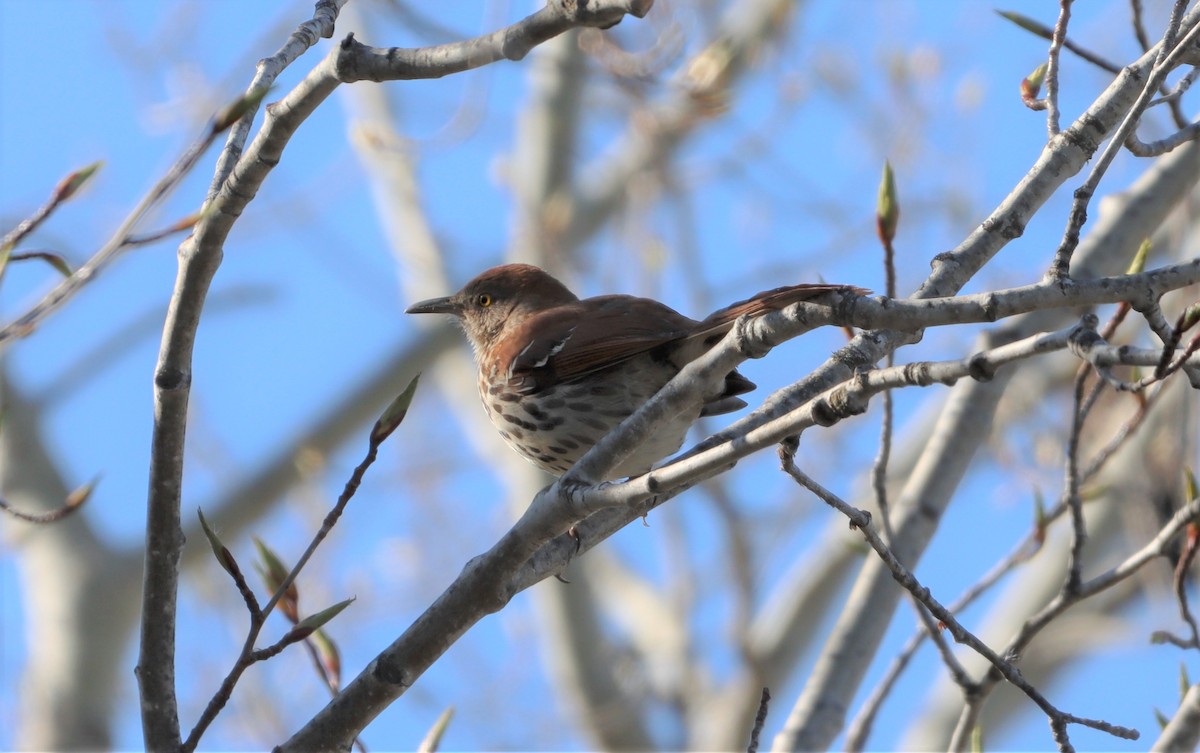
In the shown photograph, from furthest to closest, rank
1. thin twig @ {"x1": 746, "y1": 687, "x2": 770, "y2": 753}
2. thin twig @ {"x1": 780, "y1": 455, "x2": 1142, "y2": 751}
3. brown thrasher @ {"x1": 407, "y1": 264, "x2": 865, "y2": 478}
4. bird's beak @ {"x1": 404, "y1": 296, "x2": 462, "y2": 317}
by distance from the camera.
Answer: bird's beak @ {"x1": 404, "y1": 296, "x2": 462, "y2": 317} → brown thrasher @ {"x1": 407, "y1": 264, "x2": 865, "y2": 478} → thin twig @ {"x1": 746, "y1": 687, "x2": 770, "y2": 753} → thin twig @ {"x1": 780, "y1": 455, "x2": 1142, "y2": 751}

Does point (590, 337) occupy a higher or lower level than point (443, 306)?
lower

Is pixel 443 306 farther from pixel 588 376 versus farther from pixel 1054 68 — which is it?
pixel 1054 68

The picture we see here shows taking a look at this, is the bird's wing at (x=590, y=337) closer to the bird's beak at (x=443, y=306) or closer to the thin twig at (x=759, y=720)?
the bird's beak at (x=443, y=306)

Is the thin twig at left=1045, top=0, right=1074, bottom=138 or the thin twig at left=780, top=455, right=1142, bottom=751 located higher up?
the thin twig at left=1045, top=0, right=1074, bottom=138

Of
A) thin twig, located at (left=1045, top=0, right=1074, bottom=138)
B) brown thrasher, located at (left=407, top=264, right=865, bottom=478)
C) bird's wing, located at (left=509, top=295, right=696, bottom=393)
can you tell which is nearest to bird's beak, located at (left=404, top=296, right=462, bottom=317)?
brown thrasher, located at (left=407, top=264, right=865, bottom=478)

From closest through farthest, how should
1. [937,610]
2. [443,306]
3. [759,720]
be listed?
1. [937,610]
2. [759,720]
3. [443,306]

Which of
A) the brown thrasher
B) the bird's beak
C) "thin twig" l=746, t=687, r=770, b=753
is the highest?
the bird's beak

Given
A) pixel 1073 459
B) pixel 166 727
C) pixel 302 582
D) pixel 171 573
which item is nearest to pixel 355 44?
pixel 171 573

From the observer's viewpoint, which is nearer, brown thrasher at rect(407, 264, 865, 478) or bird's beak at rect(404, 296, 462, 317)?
brown thrasher at rect(407, 264, 865, 478)

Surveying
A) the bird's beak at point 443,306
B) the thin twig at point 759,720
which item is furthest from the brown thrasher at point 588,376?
the thin twig at point 759,720

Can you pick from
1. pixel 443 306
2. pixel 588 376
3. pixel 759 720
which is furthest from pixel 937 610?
pixel 443 306

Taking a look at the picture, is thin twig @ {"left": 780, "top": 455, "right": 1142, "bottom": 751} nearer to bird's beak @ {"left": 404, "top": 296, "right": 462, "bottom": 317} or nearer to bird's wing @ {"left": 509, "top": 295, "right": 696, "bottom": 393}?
bird's wing @ {"left": 509, "top": 295, "right": 696, "bottom": 393}

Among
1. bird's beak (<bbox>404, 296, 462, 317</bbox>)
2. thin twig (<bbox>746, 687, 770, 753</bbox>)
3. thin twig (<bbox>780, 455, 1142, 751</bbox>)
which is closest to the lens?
thin twig (<bbox>780, 455, 1142, 751</bbox>)

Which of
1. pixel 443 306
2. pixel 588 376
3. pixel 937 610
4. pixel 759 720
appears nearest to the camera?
→ pixel 937 610
